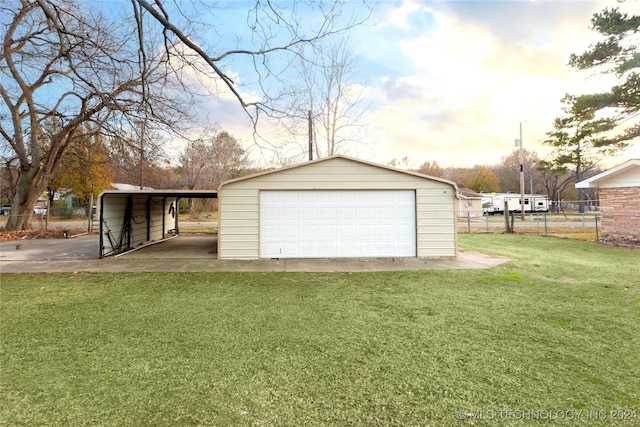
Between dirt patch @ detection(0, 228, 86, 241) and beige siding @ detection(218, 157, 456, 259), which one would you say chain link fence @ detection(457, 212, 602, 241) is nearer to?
beige siding @ detection(218, 157, 456, 259)

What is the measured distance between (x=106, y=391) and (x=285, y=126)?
4.33 meters

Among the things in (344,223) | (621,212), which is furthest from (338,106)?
(621,212)

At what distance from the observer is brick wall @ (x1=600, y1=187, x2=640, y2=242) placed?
1110 cm

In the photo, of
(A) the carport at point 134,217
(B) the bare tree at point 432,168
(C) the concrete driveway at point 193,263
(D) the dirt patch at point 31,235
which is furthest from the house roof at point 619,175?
(B) the bare tree at point 432,168

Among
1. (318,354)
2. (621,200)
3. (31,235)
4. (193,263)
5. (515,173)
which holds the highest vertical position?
(515,173)

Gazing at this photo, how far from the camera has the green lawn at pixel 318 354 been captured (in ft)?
7.30

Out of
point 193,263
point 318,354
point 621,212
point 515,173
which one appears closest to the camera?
point 318,354

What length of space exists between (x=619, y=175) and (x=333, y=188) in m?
11.1

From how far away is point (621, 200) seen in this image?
11711 mm

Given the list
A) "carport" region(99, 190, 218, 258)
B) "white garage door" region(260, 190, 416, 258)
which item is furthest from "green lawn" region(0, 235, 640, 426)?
"carport" region(99, 190, 218, 258)

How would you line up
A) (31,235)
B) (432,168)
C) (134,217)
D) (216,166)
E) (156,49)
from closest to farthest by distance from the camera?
(156,49)
(134,217)
(31,235)
(216,166)
(432,168)

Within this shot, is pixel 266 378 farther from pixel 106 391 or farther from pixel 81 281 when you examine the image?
pixel 81 281

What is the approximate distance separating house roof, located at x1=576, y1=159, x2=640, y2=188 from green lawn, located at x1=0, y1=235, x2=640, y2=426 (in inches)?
323

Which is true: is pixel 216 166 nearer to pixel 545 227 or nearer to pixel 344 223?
pixel 344 223
